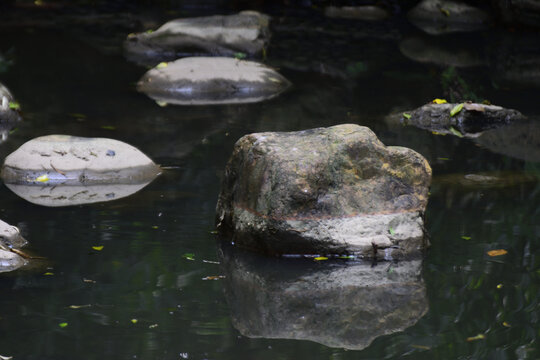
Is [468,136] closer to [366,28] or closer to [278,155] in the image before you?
[278,155]

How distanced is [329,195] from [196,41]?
783 centimetres

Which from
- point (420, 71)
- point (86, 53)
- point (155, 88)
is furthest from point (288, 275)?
point (86, 53)

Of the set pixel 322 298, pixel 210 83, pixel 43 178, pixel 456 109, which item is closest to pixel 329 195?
pixel 322 298

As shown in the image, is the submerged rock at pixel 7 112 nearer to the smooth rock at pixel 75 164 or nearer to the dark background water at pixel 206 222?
the dark background water at pixel 206 222

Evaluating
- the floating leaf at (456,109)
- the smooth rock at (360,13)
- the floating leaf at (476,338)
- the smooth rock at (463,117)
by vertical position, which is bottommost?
the floating leaf at (476,338)

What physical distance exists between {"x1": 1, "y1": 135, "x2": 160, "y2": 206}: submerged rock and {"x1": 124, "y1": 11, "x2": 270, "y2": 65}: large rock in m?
5.60

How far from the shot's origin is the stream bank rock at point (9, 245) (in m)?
4.81

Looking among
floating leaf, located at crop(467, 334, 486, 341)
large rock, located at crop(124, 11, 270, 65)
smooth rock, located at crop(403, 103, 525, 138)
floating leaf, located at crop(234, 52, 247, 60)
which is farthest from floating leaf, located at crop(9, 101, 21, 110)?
floating leaf, located at crop(467, 334, 486, 341)

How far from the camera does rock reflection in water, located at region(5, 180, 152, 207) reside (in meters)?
6.15

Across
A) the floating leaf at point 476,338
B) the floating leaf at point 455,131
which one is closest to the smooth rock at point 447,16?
the floating leaf at point 455,131

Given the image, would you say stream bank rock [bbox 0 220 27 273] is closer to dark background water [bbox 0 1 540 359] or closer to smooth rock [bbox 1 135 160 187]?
dark background water [bbox 0 1 540 359]

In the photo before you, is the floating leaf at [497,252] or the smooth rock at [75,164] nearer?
the floating leaf at [497,252]

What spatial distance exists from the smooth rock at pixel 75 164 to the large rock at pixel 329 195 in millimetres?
1660

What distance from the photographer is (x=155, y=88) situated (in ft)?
33.0
